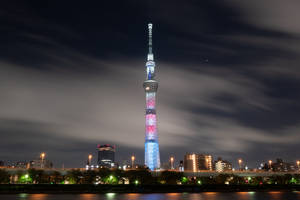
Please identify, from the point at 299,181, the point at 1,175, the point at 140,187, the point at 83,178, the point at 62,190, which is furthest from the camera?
the point at 299,181

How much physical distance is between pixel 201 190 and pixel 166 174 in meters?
28.6

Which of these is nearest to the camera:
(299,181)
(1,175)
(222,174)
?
(1,175)

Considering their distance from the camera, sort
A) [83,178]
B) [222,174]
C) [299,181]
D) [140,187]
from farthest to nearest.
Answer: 1. [299,181]
2. [222,174]
3. [83,178]
4. [140,187]

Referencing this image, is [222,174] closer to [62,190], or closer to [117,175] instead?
[117,175]

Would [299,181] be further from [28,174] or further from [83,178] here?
[28,174]

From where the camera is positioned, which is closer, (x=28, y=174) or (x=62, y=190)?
(x=62, y=190)

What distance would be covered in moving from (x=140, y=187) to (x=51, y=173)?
43.6m

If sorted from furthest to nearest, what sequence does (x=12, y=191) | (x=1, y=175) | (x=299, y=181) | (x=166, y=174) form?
1. (x=299, y=181)
2. (x=166, y=174)
3. (x=1, y=175)
4. (x=12, y=191)

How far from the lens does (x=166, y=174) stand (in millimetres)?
129625

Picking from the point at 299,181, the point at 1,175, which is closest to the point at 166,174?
the point at 1,175

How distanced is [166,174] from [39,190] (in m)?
54.8

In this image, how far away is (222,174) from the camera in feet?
472

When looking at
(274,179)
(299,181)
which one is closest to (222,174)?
(274,179)

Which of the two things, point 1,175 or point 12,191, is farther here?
point 1,175
